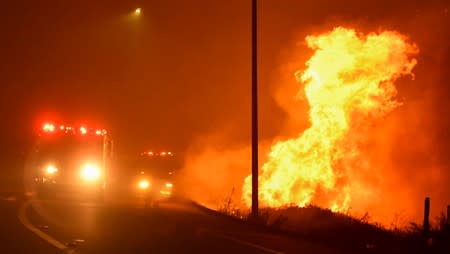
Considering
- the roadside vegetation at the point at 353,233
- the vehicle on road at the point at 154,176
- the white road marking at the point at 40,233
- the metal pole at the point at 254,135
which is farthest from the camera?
the vehicle on road at the point at 154,176

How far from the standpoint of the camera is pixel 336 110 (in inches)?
1451

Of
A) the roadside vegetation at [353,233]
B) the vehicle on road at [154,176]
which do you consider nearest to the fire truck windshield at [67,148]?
the vehicle on road at [154,176]

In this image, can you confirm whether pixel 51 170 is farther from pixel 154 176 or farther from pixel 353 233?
pixel 353 233

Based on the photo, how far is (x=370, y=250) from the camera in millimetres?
17875

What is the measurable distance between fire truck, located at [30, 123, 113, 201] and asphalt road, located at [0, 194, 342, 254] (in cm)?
312

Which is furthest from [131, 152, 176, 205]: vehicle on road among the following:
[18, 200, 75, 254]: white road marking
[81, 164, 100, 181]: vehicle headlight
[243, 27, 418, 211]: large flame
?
[243, 27, 418, 211]: large flame

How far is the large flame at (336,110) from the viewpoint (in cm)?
3603

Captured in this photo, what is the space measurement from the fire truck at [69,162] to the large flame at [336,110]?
1104cm


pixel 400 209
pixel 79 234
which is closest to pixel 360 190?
pixel 400 209

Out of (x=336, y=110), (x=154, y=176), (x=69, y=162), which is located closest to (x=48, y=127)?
(x=69, y=162)

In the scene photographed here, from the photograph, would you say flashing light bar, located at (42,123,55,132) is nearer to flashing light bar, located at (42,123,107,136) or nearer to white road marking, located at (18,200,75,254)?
flashing light bar, located at (42,123,107,136)

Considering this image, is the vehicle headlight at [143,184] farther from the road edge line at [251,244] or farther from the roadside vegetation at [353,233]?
the road edge line at [251,244]

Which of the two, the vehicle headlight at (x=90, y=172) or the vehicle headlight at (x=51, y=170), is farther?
the vehicle headlight at (x=90, y=172)

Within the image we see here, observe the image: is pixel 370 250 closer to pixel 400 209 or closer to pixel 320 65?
pixel 320 65
